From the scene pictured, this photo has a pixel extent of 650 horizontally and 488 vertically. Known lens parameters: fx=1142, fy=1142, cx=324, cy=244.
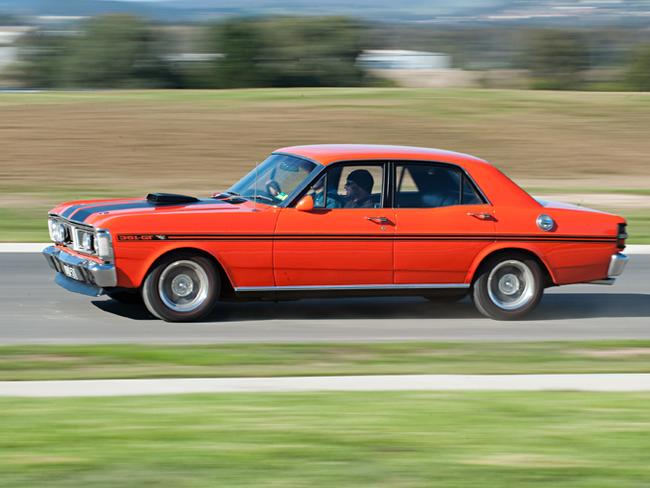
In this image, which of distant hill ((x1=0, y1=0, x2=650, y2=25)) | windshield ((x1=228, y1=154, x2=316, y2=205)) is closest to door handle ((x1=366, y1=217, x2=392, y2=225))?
windshield ((x1=228, y1=154, x2=316, y2=205))

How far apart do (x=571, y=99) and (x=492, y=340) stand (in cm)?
2976

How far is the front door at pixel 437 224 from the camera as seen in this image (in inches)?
391

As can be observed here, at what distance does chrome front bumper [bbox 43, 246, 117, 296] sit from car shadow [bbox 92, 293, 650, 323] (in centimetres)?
58

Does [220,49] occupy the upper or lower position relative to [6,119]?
upper

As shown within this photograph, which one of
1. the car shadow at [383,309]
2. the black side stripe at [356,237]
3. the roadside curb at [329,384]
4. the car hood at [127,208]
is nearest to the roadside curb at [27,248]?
the car shadow at [383,309]

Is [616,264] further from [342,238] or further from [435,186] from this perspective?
[342,238]

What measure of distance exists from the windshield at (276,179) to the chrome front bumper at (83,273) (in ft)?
4.86

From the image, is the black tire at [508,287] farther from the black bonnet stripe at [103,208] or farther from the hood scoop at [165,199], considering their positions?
the hood scoop at [165,199]

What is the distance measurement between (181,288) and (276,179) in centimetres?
128

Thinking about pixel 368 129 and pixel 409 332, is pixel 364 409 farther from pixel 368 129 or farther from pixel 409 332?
pixel 368 129

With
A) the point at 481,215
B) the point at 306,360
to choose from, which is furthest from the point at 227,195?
the point at 306,360

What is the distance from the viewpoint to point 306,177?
978cm

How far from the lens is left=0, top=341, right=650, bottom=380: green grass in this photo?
26.1ft

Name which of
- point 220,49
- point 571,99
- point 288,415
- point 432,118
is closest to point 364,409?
point 288,415
